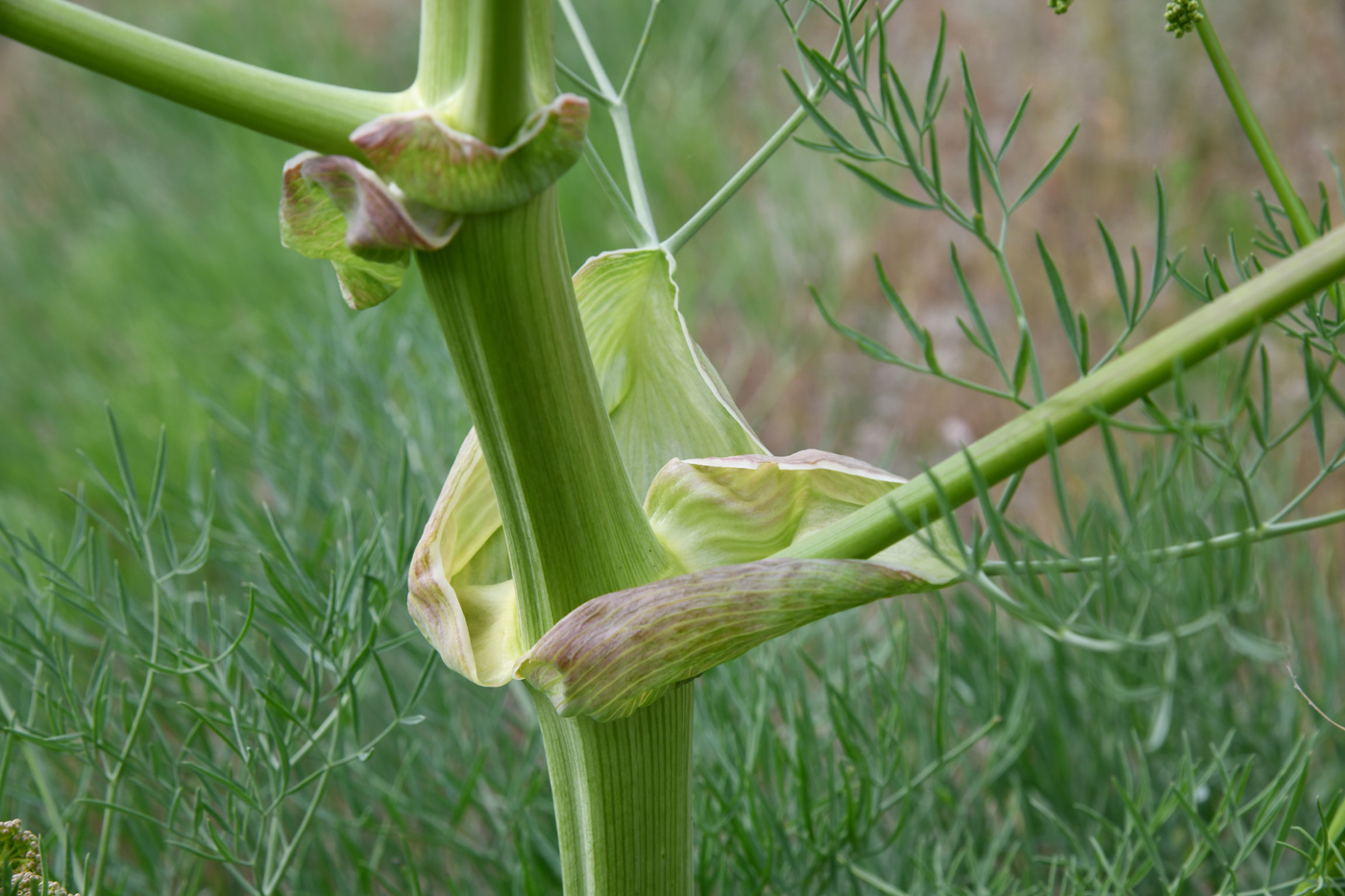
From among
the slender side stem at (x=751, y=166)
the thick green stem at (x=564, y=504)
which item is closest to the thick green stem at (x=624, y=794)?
the thick green stem at (x=564, y=504)

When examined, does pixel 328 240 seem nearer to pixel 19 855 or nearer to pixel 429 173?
pixel 429 173

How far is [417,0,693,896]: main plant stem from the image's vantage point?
177 millimetres

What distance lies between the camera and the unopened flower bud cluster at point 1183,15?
0.69 ft

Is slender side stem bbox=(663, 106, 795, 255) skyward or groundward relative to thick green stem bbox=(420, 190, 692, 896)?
skyward

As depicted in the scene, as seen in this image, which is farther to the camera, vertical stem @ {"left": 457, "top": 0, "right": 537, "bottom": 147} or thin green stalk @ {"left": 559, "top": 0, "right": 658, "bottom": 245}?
thin green stalk @ {"left": 559, "top": 0, "right": 658, "bottom": 245}

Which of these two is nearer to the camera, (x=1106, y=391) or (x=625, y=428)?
(x=1106, y=391)

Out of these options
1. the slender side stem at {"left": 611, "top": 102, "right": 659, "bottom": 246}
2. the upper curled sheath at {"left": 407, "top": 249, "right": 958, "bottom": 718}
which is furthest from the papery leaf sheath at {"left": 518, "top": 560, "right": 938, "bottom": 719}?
the slender side stem at {"left": 611, "top": 102, "right": 659, "bottom": 246}

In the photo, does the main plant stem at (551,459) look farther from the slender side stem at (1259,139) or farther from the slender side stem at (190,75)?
the slender side stem at (1259,139)

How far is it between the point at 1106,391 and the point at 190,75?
0.50 ft

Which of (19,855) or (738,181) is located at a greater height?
(738,181)

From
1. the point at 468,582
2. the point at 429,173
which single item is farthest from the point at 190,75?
the point at 468,582

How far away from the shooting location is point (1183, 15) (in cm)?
21

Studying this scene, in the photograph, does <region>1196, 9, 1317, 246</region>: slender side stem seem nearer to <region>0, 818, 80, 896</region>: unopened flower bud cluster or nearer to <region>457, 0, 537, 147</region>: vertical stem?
<region>457, 0, 537, 147</region>: vertical stem

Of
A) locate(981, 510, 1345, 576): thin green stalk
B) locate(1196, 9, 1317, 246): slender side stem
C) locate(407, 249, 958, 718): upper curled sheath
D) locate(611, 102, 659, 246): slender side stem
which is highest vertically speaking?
locate(611, 102, 659, 246): slender side stem
